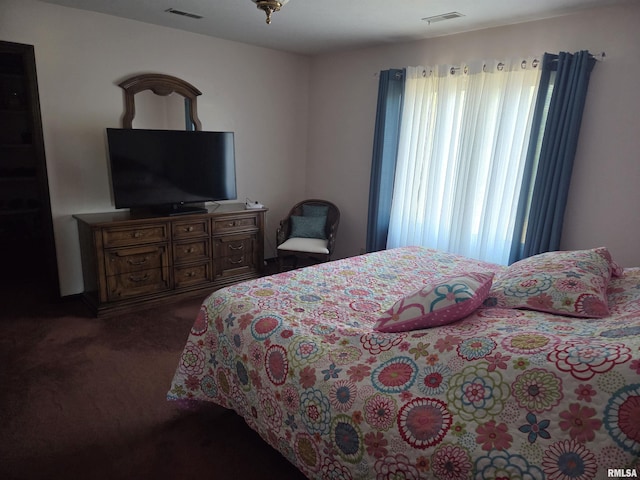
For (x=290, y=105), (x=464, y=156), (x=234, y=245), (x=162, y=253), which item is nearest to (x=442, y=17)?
(x=464, y=156)

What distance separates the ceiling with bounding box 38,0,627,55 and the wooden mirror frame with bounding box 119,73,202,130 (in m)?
0.48

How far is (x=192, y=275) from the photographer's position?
12.7ft

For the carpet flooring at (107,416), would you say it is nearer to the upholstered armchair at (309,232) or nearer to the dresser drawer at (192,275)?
the dresser drawer at (192,275)

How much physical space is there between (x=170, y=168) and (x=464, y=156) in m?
2.68

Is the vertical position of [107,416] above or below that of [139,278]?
below

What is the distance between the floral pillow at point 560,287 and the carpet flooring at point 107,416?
49.2 inches

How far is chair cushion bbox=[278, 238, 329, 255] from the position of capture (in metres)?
4.21

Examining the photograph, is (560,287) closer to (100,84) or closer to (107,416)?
(107,416)

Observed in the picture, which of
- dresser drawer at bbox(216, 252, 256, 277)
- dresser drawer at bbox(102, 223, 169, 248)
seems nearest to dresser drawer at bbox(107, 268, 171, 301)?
dresser drawer at bbox(102, 223, 169, 248)

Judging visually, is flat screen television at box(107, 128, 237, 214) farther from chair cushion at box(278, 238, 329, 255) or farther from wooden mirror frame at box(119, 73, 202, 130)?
chair cushion at box(278, 238, 329, 255)

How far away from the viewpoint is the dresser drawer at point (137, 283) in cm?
338

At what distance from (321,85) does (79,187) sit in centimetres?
287

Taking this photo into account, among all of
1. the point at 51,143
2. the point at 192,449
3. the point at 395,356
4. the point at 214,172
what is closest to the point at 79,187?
the point at 51,143

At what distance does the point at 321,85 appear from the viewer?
15.9 feet
